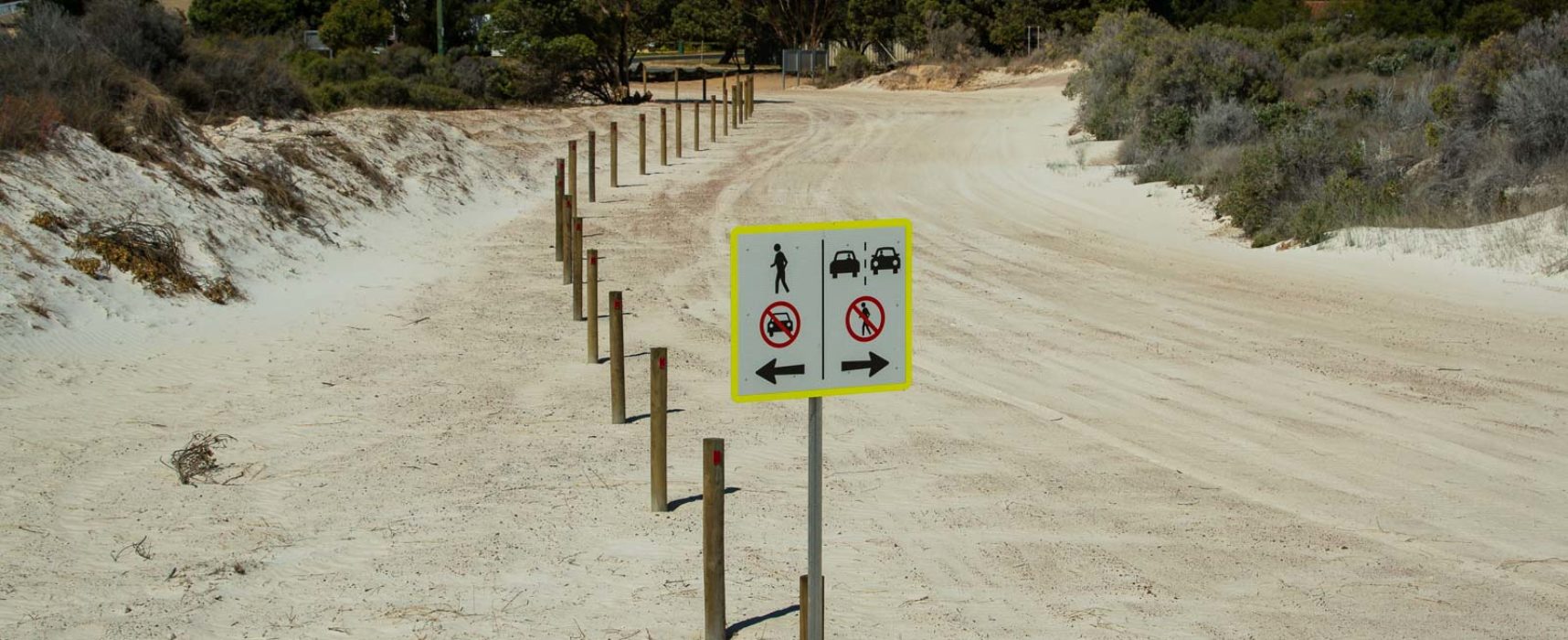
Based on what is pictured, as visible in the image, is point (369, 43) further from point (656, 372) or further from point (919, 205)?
point (656, 372)

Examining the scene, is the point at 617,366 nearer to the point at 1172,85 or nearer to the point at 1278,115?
the point at 1278,115

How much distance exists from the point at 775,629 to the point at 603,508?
2001 mm

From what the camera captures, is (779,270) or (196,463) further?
(196,463)

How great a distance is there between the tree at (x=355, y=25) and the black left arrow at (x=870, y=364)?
42.8 m

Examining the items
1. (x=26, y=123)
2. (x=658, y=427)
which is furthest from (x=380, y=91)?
(x=658, y=427)

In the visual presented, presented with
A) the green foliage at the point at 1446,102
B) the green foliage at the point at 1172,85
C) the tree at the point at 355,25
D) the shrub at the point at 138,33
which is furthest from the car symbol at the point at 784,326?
the tree at the point at 355,25

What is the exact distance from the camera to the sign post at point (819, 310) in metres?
5.25

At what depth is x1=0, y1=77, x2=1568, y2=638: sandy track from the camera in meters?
7.30

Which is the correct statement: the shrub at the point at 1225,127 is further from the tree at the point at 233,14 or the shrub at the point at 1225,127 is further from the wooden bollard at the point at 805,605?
the tree at the point at 233,14

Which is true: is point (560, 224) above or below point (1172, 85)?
below

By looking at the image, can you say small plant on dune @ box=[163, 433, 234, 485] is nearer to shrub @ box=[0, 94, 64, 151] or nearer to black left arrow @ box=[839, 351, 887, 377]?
black left arrow @ box=[839, 351, 887, 377]

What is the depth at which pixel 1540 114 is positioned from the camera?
66.0 ft

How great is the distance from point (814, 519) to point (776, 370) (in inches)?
25.0

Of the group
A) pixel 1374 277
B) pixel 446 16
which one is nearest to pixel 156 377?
pixel 1374 277
